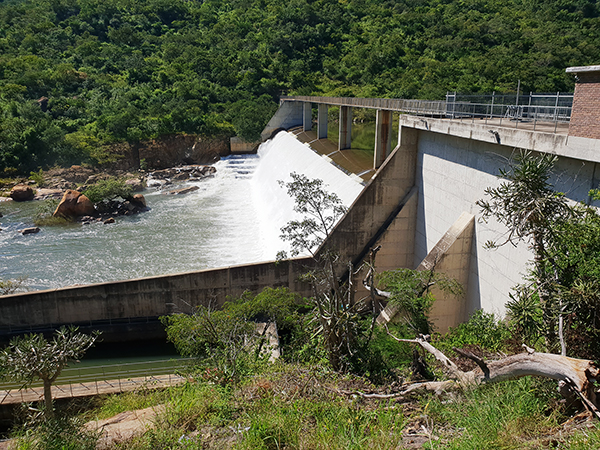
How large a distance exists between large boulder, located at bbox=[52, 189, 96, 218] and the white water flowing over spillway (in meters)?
1.56

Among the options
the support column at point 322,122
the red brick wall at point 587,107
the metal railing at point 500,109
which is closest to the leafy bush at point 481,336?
the red brick wall at point 587,107

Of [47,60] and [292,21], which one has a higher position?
[292,21]

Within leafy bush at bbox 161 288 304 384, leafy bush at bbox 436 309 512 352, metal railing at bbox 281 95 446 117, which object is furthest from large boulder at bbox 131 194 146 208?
leafy bush at bbox 436 309 512 352

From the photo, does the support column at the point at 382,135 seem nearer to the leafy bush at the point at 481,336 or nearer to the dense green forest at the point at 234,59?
the leafy bush at the point at 481,336

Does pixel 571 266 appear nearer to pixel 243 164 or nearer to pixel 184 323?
pixel 184 323

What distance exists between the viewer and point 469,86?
131ft

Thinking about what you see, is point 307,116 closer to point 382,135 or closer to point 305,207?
point 382,135

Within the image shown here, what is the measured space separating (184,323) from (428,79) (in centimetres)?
4123

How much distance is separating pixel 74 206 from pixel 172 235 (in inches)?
348

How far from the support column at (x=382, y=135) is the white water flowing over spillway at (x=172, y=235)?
202 cm

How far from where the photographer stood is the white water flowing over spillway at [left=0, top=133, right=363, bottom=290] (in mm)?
23219

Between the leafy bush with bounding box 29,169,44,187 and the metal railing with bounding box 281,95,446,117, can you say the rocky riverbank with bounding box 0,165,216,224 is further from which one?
the metal railing with bounding box 281,95,446,117

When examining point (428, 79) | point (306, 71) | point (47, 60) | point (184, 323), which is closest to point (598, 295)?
point (184, 323)

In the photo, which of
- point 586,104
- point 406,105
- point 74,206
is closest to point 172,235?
point 74,206
